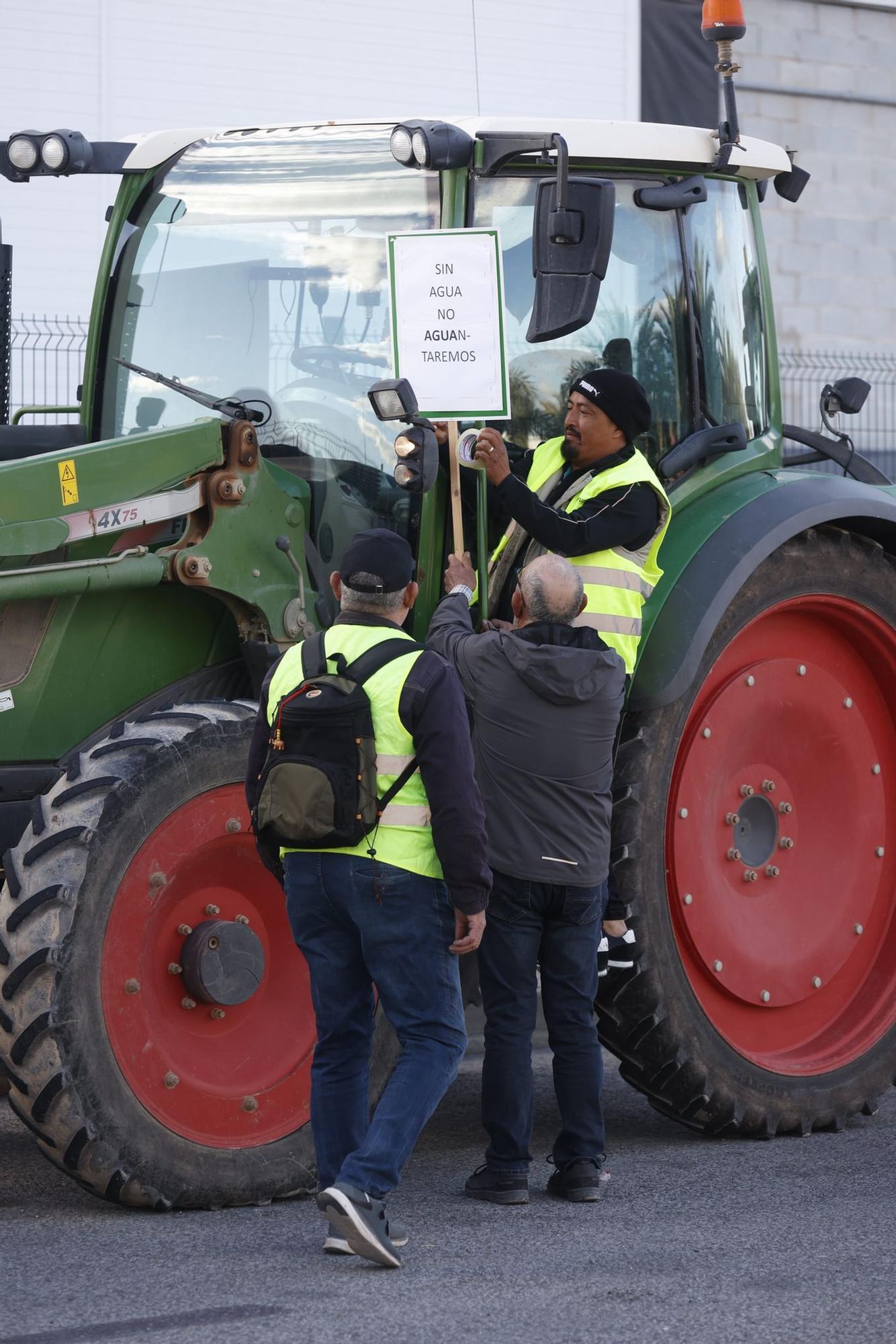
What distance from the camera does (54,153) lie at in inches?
218

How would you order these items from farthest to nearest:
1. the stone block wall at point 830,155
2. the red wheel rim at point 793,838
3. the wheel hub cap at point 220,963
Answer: the stone block wall at point 830,155
the red wheel rim at point 793,838
the wheel hub cap at point 220,963

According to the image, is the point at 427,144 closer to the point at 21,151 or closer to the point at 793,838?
the point at 21,151

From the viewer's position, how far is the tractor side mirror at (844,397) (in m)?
5.98

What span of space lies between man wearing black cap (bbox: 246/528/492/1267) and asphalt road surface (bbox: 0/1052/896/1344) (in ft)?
0.70

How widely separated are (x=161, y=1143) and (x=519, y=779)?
1.19 metres

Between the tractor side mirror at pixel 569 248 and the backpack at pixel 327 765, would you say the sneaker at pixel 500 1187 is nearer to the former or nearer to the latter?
the backpack at pixel 327 765

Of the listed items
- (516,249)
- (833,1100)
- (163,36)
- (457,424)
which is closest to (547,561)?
(457,424)

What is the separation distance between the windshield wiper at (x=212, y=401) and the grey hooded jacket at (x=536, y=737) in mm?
905

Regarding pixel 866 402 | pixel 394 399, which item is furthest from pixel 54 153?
pixel 866 402

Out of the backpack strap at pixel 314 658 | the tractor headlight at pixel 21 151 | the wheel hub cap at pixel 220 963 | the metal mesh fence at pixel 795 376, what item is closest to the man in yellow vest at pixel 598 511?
the backpack strap at pixel 314 658

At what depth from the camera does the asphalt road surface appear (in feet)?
11.9

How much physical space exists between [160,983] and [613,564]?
1568 millimetres

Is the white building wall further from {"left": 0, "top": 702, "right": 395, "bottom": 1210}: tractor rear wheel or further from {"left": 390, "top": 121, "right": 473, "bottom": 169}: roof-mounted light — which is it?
{"left": 0, "top": 702, "right": 395, "bottom": 1210}: tractor rear wheel

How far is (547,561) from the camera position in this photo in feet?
15.4
